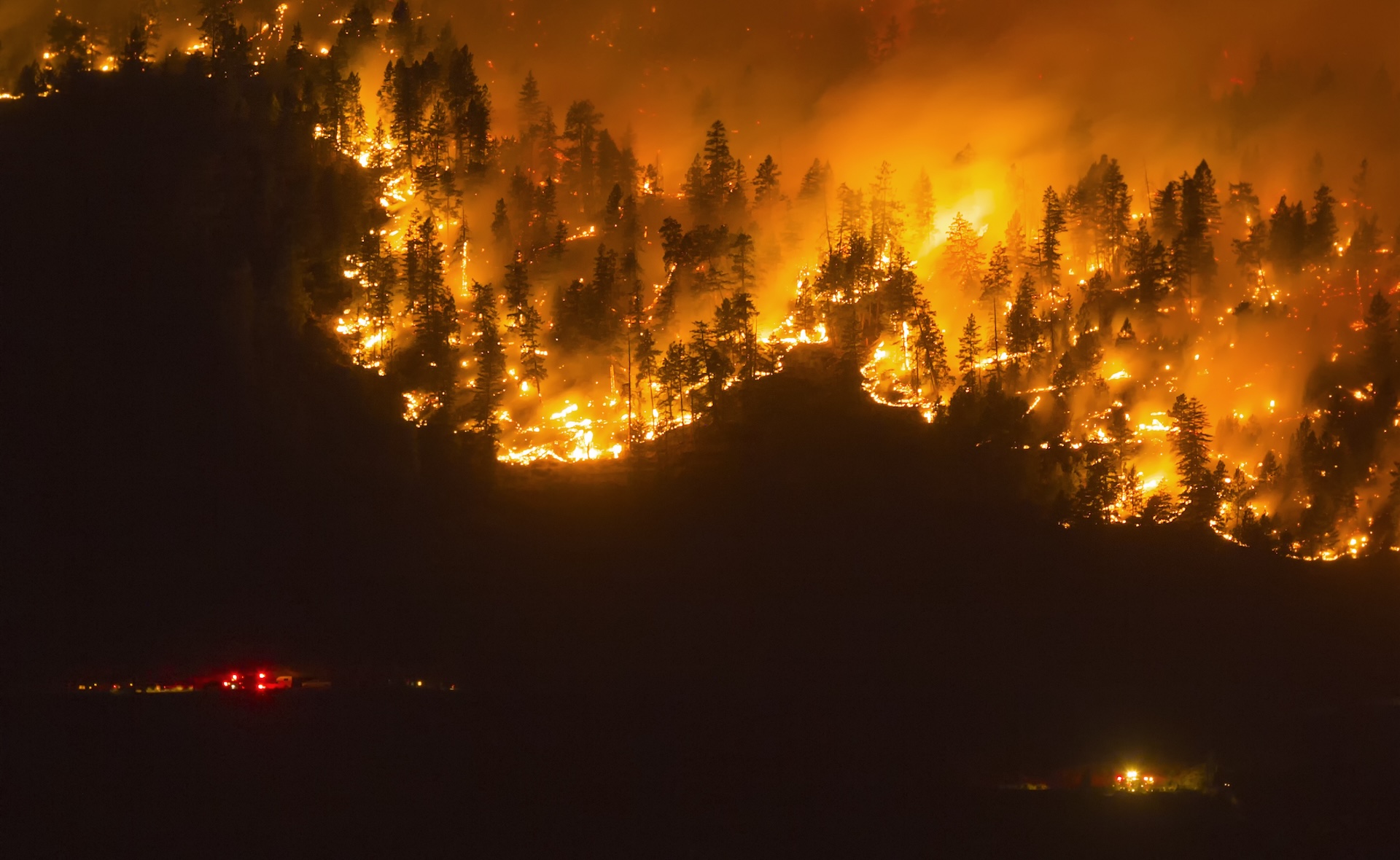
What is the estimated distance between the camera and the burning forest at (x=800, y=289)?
303ft

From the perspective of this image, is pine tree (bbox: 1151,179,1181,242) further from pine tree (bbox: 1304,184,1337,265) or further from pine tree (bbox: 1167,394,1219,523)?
pine tree (bbox: 1167,394,1219,523)

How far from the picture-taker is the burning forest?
3639 inches

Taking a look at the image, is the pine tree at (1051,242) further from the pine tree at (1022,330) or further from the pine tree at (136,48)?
the pine tree at (136,48)

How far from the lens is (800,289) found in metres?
109

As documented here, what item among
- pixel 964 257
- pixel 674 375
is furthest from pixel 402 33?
pixel 964 257

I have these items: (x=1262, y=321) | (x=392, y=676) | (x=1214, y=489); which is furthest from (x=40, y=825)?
(x=1262, y=321)

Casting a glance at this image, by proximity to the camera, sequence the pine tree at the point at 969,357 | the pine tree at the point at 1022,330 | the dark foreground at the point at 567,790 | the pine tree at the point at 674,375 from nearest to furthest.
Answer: the dark foreground at the point at 567,790, the pine tree at the point at 674,375, the pine tree at the point at 969,357, the pine tree at the point at 1022,330

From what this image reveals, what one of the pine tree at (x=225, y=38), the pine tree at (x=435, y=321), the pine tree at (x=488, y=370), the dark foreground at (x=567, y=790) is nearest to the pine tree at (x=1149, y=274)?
the dark foreground at (x=567, y=790)

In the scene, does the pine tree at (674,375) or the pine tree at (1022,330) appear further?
the pine tree at (1022,330)

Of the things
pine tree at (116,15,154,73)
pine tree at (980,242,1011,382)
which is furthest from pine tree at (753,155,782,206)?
pine tree at (116,15,154,73)

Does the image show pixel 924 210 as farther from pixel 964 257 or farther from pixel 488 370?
pixel 488 370

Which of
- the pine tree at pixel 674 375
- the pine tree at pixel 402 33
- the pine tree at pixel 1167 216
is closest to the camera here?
the pine tree at pixel 674 375

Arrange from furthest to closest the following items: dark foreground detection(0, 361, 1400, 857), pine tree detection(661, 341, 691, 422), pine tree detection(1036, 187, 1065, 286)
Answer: pine tree detection(1036, 187, 1065, 286) < pine tree detection(661, 341, 691, 422) < dark foreground detection(0, 361, 1400, 857)

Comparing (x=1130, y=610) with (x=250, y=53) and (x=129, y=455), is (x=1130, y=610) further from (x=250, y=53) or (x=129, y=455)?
(x=250, y=53)
